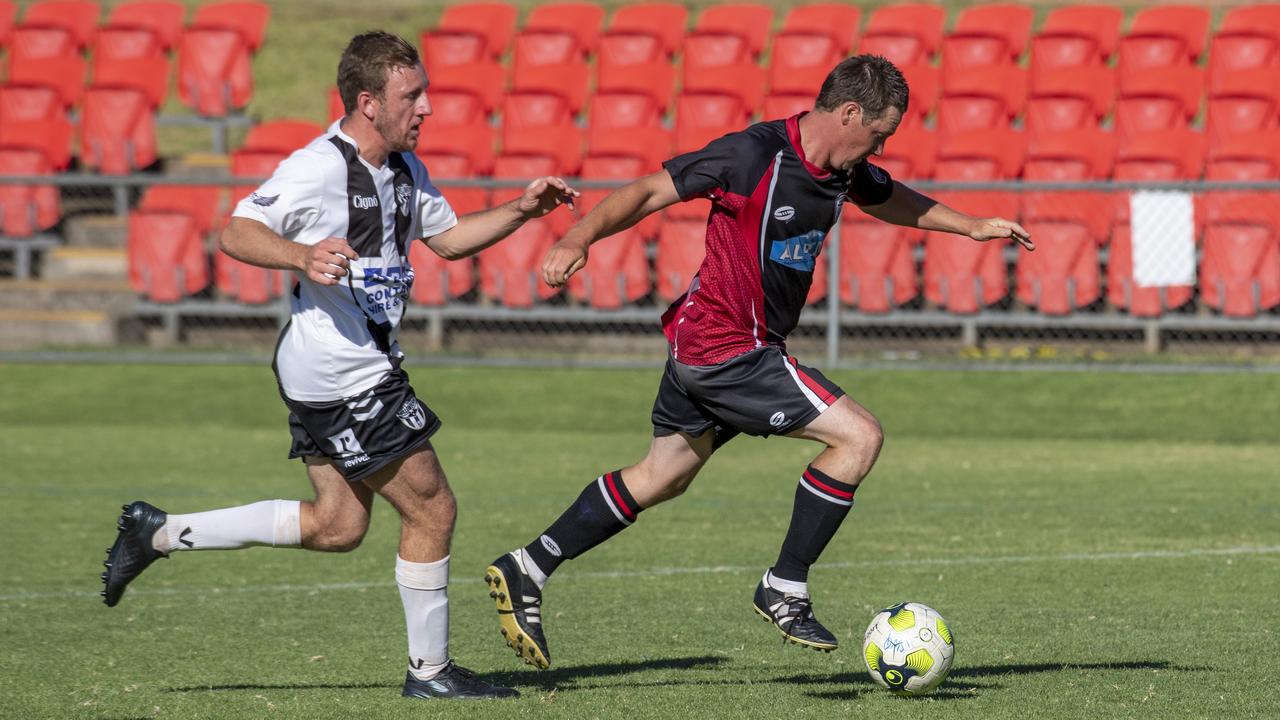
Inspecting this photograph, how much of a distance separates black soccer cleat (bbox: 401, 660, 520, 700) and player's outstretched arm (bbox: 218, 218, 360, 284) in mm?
1335

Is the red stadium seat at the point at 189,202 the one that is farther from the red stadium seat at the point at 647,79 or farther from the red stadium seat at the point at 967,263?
the red stadium seat at the point at 967,263

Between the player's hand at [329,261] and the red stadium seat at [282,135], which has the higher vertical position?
the red stadium seat at [282,135]

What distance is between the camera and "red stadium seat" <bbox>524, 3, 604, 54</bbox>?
18.5 m

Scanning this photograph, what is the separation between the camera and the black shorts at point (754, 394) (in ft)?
17.7

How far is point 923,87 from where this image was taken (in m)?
16.6

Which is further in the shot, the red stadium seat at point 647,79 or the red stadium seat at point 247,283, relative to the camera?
the red stadium seat at point 647,79

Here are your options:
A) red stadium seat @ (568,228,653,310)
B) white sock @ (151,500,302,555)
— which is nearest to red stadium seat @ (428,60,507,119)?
red stadium seat @ (568,228,653,310)

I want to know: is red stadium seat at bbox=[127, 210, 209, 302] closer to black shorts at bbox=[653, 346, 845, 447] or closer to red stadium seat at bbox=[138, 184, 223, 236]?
red stadium seat at bbox=[138, 184, 223, 236]

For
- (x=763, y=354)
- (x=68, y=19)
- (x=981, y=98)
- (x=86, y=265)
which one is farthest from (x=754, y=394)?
(x=68, y=19)

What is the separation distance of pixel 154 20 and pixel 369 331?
1523cm

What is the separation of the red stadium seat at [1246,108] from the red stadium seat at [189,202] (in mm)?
9182

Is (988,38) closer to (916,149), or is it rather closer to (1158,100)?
(1158,100)

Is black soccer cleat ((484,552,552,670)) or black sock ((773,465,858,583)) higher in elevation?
black sock ((773,465,858,583))

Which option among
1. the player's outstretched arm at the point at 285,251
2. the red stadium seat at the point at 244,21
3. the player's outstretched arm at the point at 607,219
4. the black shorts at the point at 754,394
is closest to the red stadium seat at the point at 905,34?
the red stadium seat at the point at 244,21
